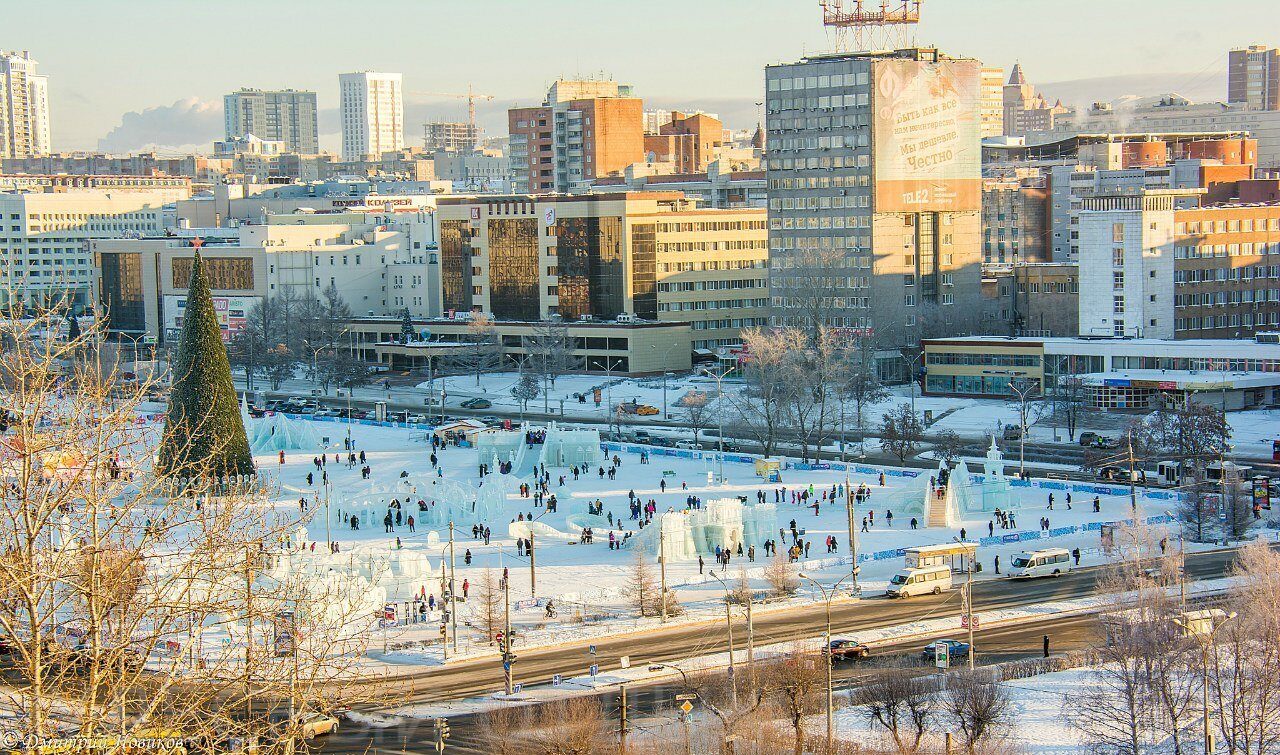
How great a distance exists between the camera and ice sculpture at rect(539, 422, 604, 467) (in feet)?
268

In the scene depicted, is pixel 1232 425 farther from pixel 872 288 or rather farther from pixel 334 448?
pixel 334 448

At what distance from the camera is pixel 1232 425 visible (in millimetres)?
87000

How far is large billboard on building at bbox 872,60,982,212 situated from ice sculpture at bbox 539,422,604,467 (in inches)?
1648

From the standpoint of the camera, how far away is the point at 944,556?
180 ft

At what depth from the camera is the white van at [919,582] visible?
52.8 m

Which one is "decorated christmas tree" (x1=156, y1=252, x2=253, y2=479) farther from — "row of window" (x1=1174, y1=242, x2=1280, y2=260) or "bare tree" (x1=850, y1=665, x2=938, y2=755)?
"row of window" (x1=1174, y1=242, x2=1280, y2=260)

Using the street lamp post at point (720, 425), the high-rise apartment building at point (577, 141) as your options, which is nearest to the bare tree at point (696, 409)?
the street lamp post at point (720, 425)

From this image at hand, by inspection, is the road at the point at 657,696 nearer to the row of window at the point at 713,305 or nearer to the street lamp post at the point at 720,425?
the street lamp post at the point at 720,425

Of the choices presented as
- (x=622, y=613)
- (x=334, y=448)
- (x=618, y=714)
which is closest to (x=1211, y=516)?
(x=622, y=613)

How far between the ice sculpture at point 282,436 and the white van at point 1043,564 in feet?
145

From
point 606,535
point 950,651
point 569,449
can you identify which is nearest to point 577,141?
point 569,449

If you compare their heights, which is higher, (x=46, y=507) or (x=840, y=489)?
(x=46, y=507)

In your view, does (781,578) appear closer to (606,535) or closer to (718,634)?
(718,634)

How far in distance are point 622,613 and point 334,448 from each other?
4112cm
